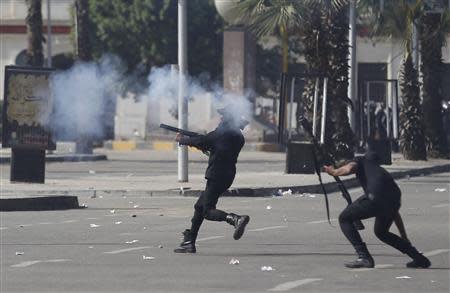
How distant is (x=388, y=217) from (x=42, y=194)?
12.2 meters

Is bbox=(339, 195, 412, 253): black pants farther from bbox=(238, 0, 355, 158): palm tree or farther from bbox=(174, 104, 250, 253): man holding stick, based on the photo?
bbox=(238, 0, 355, 158): palm tree

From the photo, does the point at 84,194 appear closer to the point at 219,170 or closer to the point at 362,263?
the point at 219,170

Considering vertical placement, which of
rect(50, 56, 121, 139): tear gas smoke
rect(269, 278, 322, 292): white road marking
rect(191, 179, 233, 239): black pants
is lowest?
rect(269, 278, 322, 292): white road marking

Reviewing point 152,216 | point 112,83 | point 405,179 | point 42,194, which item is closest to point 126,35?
point 112,83

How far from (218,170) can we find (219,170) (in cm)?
1

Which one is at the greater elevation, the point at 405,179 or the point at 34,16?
the point at 34,16

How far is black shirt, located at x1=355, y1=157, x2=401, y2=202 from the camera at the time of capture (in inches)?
615

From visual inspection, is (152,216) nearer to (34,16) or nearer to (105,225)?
(105,225)

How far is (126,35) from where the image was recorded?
58.1 m

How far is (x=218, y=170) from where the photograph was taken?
17.6 m

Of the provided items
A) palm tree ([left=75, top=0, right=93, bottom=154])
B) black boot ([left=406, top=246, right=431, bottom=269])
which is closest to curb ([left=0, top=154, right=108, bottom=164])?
palm tree ([left=75, top=0, right=93, bottom=154])

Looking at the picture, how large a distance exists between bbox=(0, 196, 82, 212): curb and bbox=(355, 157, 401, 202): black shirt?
31.7 feet

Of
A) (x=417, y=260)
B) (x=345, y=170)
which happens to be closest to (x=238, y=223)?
(x=345, y=170)

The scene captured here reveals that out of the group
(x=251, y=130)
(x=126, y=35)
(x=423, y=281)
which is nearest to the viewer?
(x=423, y=281)
